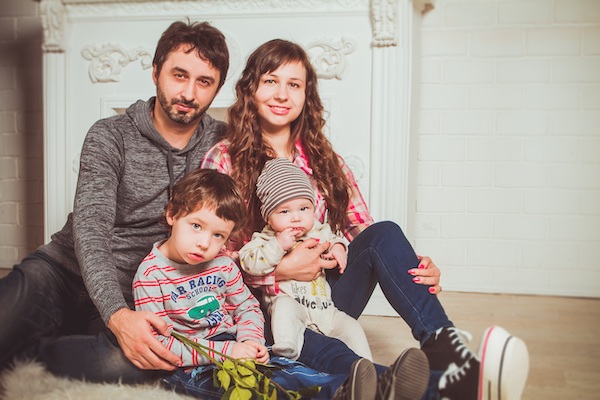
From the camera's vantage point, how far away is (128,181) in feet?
5.20

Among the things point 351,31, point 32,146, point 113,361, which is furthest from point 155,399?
point 32,146

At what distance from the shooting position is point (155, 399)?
4.22ft

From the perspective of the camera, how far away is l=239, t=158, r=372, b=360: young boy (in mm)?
1487

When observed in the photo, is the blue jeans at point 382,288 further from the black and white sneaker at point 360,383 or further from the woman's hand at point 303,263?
the black and white sneaker at point 360,383

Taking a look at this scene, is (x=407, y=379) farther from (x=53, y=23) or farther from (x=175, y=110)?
(x=53, y=23)

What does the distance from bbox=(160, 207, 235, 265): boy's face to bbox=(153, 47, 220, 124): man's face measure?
1.13 feet

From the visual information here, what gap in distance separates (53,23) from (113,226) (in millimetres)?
1592

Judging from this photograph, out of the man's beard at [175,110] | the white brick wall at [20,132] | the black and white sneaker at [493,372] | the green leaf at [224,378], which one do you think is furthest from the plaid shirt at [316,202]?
the white brick wall at [20,132]

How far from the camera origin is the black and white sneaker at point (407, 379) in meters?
1.14

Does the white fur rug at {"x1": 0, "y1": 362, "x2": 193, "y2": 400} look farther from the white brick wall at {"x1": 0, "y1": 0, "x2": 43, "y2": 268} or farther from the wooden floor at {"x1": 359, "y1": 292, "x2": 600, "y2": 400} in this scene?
the white brick wall at {"x1": 0, "y1": 0, "x2": 43, "y2": 268}

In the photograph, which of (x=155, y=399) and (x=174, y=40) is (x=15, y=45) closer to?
(x=174, y=40)

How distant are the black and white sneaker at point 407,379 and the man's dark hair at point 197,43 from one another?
2.94 ft

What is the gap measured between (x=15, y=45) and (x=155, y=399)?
2.48 meters

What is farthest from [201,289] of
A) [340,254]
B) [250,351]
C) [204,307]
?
[340,254]
